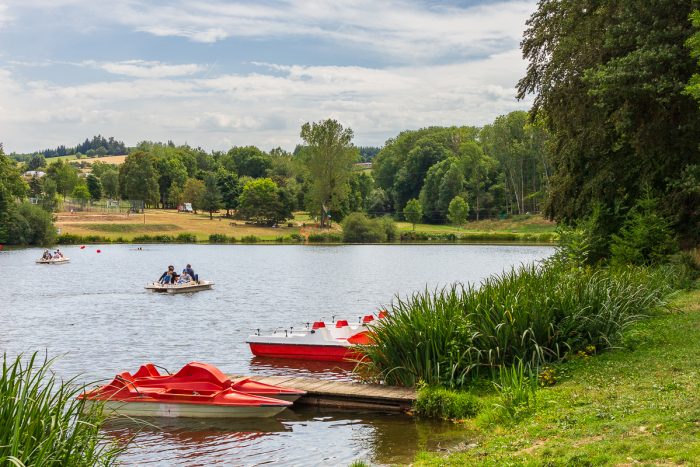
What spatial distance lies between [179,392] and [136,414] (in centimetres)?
96

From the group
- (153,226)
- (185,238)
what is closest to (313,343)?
(185,238)

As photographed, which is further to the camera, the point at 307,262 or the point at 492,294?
the point at 307,262

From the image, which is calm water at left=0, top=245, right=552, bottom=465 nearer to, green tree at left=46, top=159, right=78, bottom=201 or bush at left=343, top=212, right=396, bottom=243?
bush at left=343, top=212, right=396, bottom=243

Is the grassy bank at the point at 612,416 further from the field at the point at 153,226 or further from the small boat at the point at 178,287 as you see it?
the field at the point at 153,226

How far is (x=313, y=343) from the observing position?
72.8ft

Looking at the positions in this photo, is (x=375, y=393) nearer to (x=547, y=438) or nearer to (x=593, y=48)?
(x=547, y=438)

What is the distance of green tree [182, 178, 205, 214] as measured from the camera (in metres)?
139

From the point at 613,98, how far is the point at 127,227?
4036 inches

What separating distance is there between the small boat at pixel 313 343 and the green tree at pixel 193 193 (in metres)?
118

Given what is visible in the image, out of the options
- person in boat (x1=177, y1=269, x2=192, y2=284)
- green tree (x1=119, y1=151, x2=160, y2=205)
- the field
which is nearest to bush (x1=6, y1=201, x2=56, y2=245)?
the field

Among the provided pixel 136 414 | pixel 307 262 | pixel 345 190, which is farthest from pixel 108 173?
pixel 136 414

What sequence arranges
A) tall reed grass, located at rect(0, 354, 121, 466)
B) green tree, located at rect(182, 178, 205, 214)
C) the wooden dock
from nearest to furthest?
tall reed grass, located at rect(0, 354, 121, 466) < the wooden dock < green tree, located at rect(182, 178, 205, 214)

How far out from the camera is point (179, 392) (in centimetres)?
1541

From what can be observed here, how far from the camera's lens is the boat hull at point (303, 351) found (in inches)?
863
